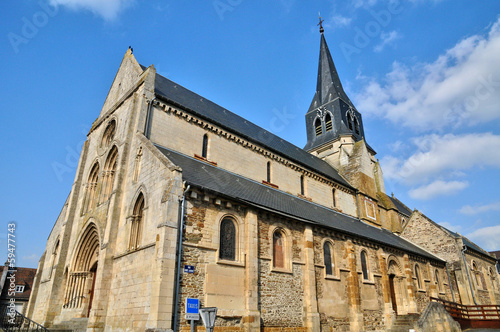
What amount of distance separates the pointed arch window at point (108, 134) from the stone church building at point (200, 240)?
4.2 inches

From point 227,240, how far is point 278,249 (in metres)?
2.89

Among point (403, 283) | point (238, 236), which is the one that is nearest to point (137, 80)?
point (238, 236)

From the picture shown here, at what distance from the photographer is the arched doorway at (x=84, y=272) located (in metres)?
15.6

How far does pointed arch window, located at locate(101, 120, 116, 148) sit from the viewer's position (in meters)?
18.5

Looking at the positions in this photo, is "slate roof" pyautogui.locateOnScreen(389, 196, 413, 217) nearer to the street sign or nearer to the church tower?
the church tower

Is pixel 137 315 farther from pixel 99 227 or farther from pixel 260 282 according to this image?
pixel 99 227

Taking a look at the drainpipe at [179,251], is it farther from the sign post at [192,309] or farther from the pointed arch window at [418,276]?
the pointed arch window at [418,276]

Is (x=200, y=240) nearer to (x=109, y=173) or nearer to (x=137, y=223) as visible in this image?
(x=137, y=223)

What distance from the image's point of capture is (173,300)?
1058 centimetres

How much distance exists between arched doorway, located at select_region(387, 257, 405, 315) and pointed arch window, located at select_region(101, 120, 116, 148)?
18042 mm

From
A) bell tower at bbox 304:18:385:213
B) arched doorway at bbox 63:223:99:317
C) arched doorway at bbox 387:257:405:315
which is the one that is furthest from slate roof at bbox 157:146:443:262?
bell tower at bbox 304:18:385:213

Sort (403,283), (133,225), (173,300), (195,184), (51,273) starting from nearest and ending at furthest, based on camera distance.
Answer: (173,300)
(195,184)
(133,225)
(51,273)
(403,283)

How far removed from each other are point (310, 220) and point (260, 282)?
14.4 feet

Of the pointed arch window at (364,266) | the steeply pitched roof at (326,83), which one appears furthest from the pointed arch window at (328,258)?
the steeply pitched roof at (326,83)
